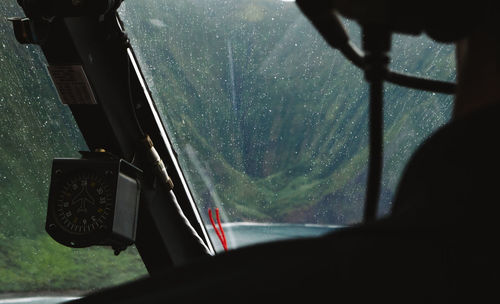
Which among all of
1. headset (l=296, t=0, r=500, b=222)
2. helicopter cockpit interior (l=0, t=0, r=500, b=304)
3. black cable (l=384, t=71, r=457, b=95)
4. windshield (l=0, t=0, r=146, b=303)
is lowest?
windshield (l=0, t=0, r=146, b=303)

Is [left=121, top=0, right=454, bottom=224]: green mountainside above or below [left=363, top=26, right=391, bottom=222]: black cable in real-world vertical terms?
below

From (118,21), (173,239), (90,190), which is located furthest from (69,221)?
(118,21)

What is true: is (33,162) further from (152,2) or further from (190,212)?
(152,2)

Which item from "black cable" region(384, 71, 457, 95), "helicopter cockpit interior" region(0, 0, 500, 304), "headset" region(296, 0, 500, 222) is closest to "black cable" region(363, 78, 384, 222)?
"headset" region(296, 0, 500, 222)

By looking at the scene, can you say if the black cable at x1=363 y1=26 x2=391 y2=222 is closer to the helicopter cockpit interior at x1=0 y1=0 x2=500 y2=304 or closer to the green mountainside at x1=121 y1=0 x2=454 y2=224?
the helicopter cockpit interior at x1=0 y1=0 x2=500 y2=304

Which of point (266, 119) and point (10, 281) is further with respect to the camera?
point (10, 281)

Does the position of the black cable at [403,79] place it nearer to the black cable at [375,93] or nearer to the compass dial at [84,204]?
the black cable at [375,93]

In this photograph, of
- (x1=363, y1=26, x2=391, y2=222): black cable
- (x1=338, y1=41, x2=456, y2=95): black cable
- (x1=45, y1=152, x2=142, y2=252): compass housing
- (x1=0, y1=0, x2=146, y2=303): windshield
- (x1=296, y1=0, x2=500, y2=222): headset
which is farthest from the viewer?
(x1=0, y1=0, x2=146, y2=303): windshield
